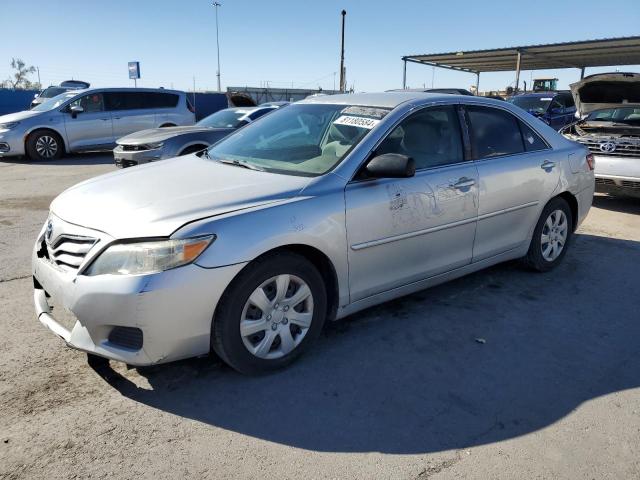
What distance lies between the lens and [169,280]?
8.33ft

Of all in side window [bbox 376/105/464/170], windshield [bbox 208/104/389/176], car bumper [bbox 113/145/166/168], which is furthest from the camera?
car bumper [bbox 113/145/166/168]

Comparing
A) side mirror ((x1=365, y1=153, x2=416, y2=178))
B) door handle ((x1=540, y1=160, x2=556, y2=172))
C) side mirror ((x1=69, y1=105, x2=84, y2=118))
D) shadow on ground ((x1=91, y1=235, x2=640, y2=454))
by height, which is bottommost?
shadow on ground ((x1=91, y1=235, x2=640, y2=454))

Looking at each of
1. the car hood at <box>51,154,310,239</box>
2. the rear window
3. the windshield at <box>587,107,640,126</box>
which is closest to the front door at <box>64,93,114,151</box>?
the rear window

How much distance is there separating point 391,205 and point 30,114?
456 inches

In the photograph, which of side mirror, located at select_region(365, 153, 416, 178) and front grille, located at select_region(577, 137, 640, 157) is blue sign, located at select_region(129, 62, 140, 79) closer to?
front grille, located at select_region(577, 137, 640, 157)

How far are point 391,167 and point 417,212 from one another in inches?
19.3

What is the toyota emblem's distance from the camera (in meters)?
7.39

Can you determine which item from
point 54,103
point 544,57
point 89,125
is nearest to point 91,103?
point 89,125

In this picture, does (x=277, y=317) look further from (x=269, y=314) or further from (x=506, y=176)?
(x=506, y=176)

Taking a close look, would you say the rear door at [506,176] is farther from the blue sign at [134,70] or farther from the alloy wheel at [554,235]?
the blue sign at [134,70]

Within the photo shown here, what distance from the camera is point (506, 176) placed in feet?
13.9

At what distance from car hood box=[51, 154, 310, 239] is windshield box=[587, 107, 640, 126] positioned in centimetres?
733

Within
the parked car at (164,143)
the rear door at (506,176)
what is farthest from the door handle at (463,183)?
the parked car at (164,143)

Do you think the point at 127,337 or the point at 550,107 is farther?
the point at 550,107
